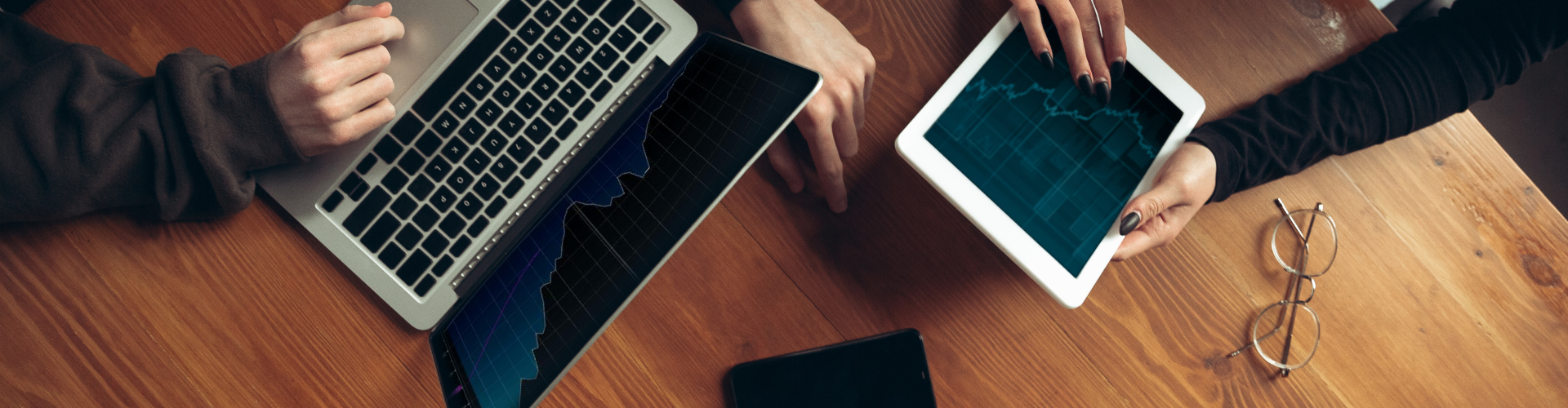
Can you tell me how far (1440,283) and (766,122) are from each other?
0.75 m

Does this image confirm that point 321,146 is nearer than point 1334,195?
Yes

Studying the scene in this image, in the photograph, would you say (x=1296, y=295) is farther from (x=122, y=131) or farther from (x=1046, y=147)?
(x=122, y=131)

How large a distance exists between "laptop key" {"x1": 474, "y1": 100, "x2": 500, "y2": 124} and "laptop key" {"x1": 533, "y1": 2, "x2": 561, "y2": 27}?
85 millimetres

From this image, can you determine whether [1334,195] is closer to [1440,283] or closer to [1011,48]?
[1440,283]

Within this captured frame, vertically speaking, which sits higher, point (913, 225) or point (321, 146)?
point (321, 146)

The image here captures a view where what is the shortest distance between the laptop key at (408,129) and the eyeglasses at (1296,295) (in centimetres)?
83

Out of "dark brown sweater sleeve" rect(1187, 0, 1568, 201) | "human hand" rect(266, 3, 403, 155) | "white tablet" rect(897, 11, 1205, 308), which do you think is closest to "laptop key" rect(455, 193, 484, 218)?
"human hand" rect(266, 3, 403, 155)

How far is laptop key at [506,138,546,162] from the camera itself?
56 centimetres

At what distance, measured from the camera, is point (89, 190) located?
539mm

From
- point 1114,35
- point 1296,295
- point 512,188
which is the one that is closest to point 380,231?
point 512,188

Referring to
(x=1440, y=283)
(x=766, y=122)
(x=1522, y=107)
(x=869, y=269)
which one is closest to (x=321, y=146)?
(x=766, y=122)

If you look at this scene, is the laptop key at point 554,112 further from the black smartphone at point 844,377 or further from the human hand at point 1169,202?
the human hand at point 1169,202

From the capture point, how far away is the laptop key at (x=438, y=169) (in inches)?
22.3

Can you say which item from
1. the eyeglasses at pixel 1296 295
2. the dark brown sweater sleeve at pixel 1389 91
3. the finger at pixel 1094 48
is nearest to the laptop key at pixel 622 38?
the finger at pixel 1094 48
